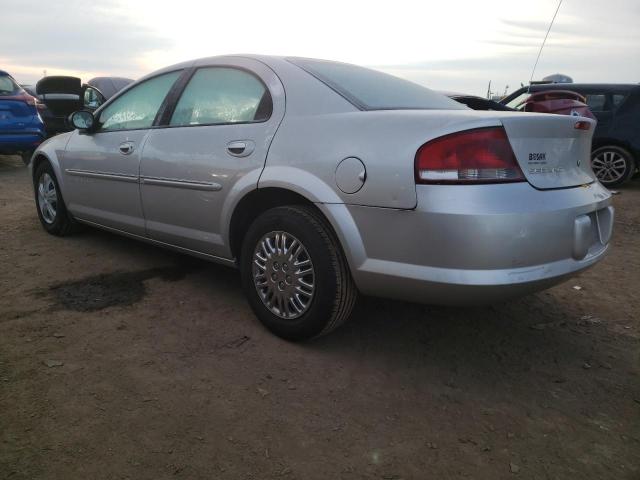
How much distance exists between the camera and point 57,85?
1149 cm

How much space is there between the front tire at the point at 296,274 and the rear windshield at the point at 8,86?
25.6ft

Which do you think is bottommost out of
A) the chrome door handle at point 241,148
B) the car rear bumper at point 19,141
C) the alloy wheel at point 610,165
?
the alloy wheel at point 610,165

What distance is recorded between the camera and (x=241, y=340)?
2.77 metres

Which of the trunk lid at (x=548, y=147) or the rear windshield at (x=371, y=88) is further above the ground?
the rear windshield at (x=371, y=88)

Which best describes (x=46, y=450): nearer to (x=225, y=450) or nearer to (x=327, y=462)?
(x=225, y=450)

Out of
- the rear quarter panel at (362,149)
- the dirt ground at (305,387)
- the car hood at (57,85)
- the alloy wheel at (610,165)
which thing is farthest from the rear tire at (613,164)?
the car hood at (57,85)

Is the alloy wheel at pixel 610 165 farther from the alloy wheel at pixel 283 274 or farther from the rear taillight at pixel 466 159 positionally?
the alloy wheel at pixel 283 274

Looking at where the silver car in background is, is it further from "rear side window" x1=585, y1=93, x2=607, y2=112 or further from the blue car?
"rear side window" x1=585, y1=93, x2=607, y2=112

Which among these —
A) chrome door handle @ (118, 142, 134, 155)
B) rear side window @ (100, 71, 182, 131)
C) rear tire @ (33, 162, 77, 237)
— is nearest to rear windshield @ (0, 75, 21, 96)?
rear tire @ (33, 162, 77, 237)

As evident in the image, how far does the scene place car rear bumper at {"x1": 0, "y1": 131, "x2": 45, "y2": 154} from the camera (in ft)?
27.0

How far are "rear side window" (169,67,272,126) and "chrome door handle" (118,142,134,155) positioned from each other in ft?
1.24

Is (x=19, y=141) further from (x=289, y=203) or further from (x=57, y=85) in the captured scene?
(x=289, y=203)

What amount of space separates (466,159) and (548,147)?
0.48 metres

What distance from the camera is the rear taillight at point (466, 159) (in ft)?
6.88
